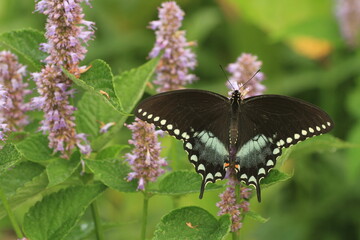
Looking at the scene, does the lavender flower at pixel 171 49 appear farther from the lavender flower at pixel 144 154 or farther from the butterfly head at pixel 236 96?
the lavender flower at pixel 144 154

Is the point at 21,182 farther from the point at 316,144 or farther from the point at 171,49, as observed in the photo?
the point at 316,144

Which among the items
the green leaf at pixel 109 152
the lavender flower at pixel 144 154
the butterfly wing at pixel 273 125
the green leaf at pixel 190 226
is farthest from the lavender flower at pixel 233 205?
the green leaf at pixel 109 152

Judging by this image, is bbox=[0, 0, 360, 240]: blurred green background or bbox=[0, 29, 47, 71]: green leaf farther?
bbox=[0, 0, 360, 240]: blurred green background

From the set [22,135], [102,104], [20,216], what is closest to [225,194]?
[102,104]

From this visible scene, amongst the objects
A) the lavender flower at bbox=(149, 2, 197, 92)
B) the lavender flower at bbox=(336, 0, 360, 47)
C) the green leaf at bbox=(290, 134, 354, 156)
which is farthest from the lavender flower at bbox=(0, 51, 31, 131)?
the lavender flower at bbox=(336, 0, 360, 47)

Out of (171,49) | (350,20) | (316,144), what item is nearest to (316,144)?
(316,144)

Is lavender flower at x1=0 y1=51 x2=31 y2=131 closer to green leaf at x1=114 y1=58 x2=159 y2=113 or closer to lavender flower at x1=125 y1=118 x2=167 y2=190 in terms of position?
green leaf at x1=114 y1=58 x2=159 y2=113
